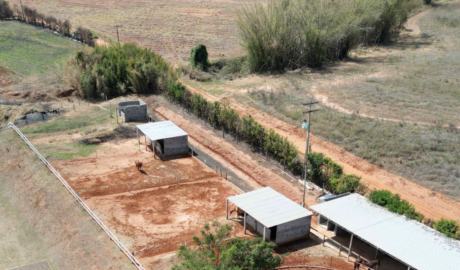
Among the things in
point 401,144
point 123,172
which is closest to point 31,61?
point 123,172

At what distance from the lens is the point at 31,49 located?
2554 inches

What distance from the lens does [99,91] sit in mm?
48281

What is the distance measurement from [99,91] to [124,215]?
82.7 ft

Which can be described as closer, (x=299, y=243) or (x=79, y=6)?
(x=299, y=243)

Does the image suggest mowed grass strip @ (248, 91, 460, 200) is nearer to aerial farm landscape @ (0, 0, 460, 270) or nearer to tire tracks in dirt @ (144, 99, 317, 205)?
aerial farm landscape @ (0, 0, 460, 270)

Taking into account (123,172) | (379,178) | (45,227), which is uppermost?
(379,178)

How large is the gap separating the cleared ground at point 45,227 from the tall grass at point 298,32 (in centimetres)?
3104

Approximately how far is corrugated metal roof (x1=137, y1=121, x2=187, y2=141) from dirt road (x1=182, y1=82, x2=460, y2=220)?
8.67 metres

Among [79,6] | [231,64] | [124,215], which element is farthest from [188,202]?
[79,6]

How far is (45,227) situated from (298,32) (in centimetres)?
3875

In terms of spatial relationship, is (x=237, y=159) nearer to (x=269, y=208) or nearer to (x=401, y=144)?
(x=269, y=208)

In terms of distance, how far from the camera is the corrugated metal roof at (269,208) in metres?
23.6

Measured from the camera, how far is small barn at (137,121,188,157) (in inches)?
1380

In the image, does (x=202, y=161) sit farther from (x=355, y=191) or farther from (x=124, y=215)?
(x=355, y=191)
